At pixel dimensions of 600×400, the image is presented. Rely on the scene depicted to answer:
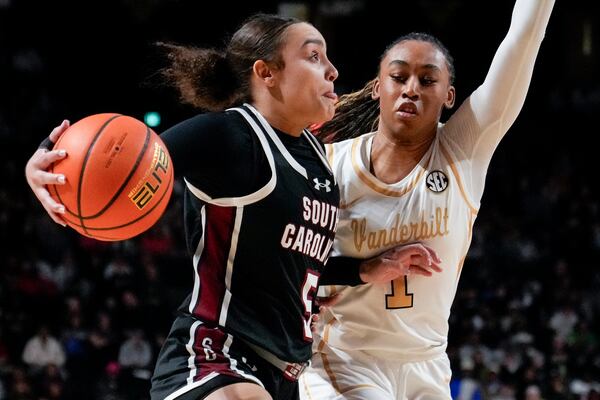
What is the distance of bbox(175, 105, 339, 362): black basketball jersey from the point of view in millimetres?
2959

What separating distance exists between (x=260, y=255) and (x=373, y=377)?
0.88 meters

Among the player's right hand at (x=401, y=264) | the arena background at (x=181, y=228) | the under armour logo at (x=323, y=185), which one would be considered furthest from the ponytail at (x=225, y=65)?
the arena background at (x=181, y=228)

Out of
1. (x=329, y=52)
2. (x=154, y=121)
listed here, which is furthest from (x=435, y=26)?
(x=154, y=121)

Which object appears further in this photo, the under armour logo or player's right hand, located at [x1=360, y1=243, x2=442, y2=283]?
player's right hand, located at [x1=360, y1=243, x2=442, y2=283]

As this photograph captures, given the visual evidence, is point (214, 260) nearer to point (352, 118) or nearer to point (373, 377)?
point (373, 377)

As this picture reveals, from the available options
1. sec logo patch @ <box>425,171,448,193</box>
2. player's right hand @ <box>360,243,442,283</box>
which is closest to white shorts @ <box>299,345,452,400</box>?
player's right hand @ <box>360,243,442,283</box>

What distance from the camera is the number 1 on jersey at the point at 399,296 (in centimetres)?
362

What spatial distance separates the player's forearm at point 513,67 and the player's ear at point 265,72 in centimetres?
88

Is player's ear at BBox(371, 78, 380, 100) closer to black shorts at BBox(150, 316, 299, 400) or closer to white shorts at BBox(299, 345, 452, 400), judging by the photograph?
white shorts at BBox(299, 345, 452, 400)

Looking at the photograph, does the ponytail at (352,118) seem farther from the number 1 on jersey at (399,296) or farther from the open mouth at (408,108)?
the number 1 on jersey at (399,296)

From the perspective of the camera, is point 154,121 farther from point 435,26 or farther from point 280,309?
point 280,309

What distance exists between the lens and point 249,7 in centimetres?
1460

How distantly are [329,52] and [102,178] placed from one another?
44.7 feet

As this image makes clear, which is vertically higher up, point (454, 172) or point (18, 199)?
point (18, 199)
